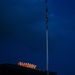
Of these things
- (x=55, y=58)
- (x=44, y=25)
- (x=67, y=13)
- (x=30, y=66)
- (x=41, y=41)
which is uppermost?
(x=67, y=13)

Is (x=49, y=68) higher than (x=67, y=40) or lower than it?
lower

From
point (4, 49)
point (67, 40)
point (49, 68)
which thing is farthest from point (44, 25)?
point (4, 49)

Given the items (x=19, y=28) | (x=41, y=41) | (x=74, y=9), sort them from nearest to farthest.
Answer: (x=74, y=9)
(x=41, y=41)
(x=19, y=28)

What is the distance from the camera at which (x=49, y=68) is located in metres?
2.60

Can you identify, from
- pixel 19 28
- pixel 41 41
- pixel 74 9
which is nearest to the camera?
pixel 74 9

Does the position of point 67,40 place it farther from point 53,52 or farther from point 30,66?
point 30,66

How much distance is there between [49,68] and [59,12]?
842 mm

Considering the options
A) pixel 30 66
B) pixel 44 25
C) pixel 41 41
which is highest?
pixel 44 25

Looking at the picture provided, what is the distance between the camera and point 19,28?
2.98 m

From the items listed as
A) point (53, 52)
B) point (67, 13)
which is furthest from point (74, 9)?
point (53, 52)

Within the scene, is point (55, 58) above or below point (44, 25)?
below

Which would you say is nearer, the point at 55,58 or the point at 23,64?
the point at 55,58

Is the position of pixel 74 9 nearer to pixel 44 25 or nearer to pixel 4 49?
pixel 44 25

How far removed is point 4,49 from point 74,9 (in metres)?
1.41
